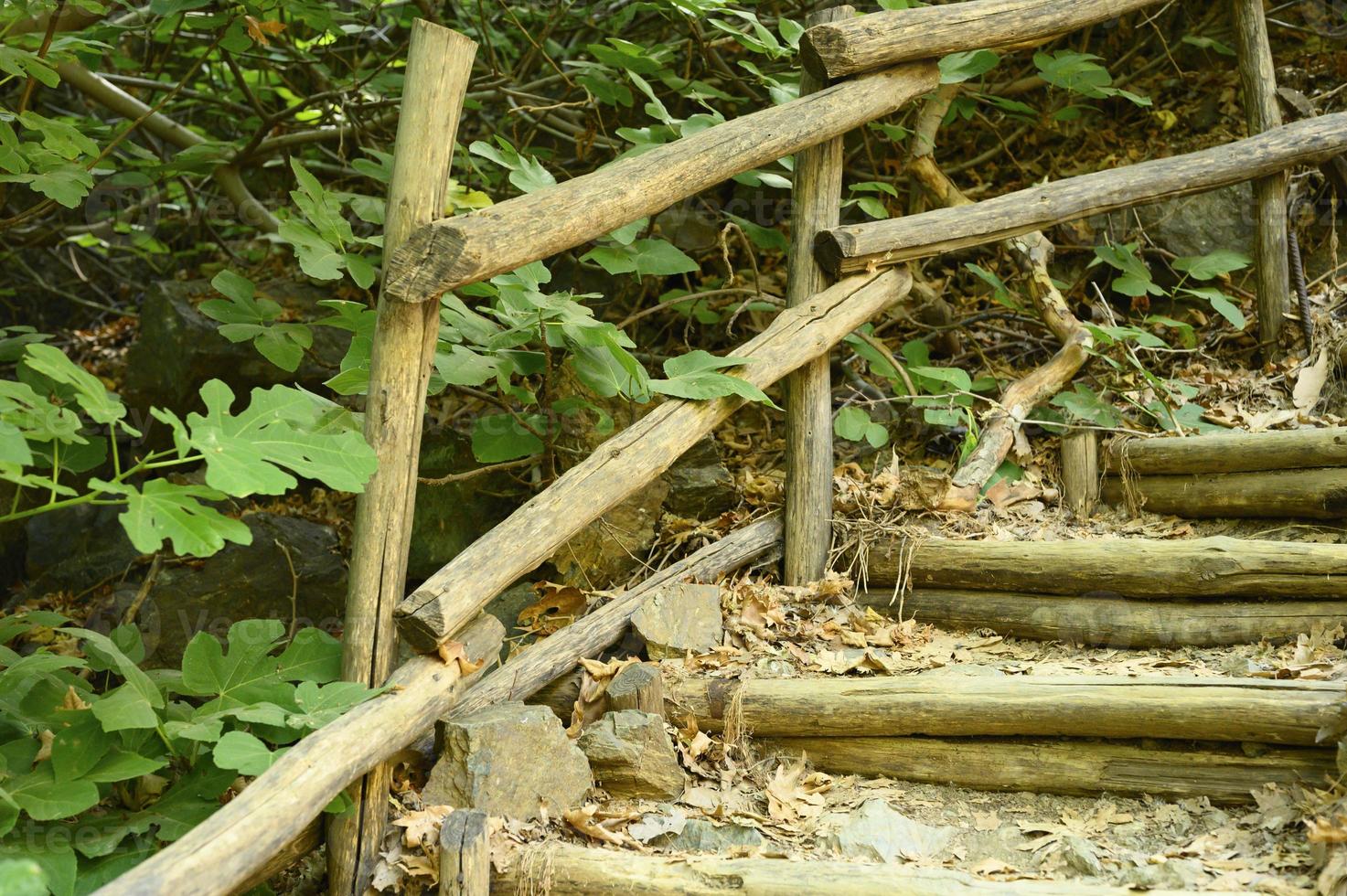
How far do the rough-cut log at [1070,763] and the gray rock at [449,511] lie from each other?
69.6 inches

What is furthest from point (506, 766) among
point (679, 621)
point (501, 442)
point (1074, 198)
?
point (1074, 198)

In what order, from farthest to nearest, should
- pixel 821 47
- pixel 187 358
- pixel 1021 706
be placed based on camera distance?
1. pixel 187 358
2. pixel 821 47
3. pixel 1021 706

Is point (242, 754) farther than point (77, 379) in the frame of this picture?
Yes

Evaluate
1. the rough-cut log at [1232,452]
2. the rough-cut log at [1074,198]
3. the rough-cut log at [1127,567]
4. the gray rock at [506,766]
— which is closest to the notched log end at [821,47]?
the rough-cut log at [1074,198]

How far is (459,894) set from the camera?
2275mm

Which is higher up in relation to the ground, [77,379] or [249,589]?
[77,379]

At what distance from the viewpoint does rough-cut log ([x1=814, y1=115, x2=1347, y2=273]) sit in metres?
3.48

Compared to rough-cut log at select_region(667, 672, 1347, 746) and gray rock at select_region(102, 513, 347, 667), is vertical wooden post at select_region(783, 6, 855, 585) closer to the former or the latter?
rough-cut log at select_region(667, 672, 1347, 746)

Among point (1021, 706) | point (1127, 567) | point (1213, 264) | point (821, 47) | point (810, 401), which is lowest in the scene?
point (1021, 706)

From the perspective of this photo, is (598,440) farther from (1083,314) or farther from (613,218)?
(1083,314)

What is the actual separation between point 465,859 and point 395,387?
3.56 feet

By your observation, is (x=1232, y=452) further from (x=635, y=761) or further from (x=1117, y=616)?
(x=635, y=761)

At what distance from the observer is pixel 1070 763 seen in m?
2.60

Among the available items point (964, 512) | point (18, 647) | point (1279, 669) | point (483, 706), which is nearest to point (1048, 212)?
point (964, 512)
